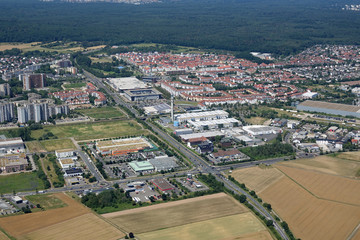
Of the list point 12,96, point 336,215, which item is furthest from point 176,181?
point 12,96

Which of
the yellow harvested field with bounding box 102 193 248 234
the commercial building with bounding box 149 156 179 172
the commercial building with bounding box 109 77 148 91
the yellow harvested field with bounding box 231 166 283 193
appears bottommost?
the commercial building with bounding box 109 77 148 91

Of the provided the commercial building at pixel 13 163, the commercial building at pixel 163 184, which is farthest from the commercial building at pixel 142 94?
the commercial building at pixel 163 184

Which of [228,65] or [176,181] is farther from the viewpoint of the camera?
[228,65]

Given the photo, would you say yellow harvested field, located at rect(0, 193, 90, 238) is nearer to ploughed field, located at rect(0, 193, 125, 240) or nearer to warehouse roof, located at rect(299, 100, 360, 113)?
ploughed field, located at rect(0, 193, 125, 240)

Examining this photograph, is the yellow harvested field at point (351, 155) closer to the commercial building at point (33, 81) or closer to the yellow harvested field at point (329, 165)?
Answer: the yellow harvested field at point (329, 165)

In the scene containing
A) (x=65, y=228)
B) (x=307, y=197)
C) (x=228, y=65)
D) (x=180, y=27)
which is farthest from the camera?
(x=180, y=27)

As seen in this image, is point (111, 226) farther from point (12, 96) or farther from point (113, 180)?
point (12, 96)

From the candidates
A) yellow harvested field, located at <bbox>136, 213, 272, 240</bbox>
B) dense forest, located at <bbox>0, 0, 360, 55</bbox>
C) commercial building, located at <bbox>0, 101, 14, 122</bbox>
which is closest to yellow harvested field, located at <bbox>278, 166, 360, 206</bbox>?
yellow harvested field, located at <bbox>136, 213, 272, 240</bbox>

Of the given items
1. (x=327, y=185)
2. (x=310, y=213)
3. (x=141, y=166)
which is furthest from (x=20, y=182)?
(x=327, y=185)
